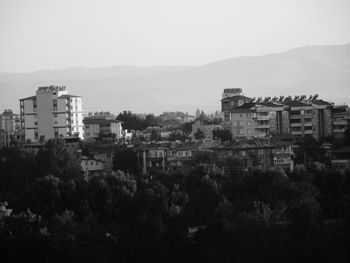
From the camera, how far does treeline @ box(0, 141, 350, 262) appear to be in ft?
108

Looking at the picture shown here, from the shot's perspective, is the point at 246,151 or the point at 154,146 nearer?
the point at 246,151

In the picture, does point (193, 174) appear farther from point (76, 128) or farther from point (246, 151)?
point (76, 128)

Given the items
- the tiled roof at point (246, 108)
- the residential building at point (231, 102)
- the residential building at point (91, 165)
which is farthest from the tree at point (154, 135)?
the residential building at point (91, 165)

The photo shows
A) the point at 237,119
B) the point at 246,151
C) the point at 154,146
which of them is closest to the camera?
the point at 246,151

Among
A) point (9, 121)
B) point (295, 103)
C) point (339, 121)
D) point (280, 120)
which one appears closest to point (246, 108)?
point (280, 120)

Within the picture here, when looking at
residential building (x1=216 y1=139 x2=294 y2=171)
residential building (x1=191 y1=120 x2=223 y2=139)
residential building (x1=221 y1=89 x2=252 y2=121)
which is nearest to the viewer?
residential building (x1=216 y1=139 x2=294 y2=171)

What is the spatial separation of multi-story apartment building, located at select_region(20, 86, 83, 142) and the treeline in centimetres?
2785

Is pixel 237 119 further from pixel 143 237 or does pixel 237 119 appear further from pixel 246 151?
pixel 143 237

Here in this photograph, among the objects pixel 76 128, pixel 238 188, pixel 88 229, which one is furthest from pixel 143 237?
pixel 76 128

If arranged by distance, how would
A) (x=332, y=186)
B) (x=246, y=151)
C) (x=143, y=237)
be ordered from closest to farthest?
(x=143, y=237), (x=332, y=186), (x=246, y=151)

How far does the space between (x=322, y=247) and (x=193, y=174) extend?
12531 millimetres

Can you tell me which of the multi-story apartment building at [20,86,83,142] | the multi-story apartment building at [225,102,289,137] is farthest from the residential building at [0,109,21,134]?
the multi-story apartment building at [225,102,289,137]

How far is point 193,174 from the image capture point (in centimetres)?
4450

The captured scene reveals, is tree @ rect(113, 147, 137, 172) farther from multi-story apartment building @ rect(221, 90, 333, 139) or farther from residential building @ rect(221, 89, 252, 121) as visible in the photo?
residential building @ rect(221, 89, 252, 121)
